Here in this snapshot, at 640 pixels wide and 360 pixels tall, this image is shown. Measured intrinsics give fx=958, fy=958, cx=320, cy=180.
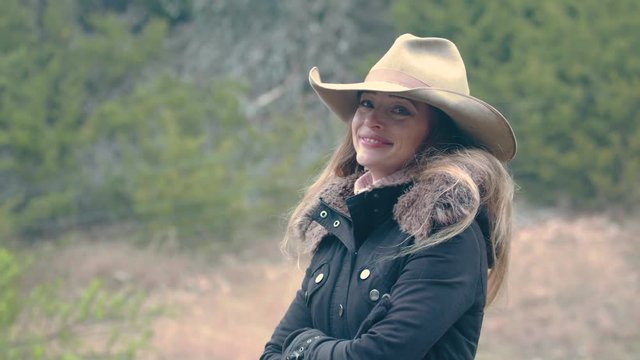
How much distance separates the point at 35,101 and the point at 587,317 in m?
7.22

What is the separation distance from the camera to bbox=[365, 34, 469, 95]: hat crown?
89.2 inches

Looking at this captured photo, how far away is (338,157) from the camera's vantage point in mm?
2559

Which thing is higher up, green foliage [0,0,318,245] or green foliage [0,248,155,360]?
green foliage [0,248,155,360]

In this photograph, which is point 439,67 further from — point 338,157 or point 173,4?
point 173,4

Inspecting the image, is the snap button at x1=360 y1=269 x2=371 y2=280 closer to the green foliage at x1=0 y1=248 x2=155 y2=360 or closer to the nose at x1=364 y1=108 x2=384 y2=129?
the nose at x1=364 y1=108 x2=384 y2=129

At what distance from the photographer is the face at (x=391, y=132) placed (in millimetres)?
2252

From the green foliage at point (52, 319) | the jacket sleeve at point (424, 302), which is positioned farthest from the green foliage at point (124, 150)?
the jacket sleeve at point (424, 302)

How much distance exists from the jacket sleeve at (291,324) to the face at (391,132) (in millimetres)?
359

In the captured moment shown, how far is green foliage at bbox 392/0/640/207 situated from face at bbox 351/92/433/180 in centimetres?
940

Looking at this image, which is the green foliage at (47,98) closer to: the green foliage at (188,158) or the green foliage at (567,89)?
the green foliage at (188,158)

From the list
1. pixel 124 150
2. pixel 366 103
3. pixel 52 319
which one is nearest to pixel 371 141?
pixel 366 103

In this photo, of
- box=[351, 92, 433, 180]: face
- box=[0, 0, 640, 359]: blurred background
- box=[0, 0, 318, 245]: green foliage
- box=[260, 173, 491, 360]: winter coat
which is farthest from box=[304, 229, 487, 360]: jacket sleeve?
box=[0, 0, 318, 245]: green foliage

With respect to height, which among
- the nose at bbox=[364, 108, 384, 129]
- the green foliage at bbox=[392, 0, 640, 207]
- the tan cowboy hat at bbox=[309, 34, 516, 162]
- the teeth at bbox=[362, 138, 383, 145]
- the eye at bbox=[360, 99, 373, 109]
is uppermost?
the tan cowboy hat at bbox=[309, 34, 516, 162]

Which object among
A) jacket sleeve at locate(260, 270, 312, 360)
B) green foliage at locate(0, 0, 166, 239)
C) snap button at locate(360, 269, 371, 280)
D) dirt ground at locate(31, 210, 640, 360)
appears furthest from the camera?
green foliage at locate(0, 0, 166, 239)
